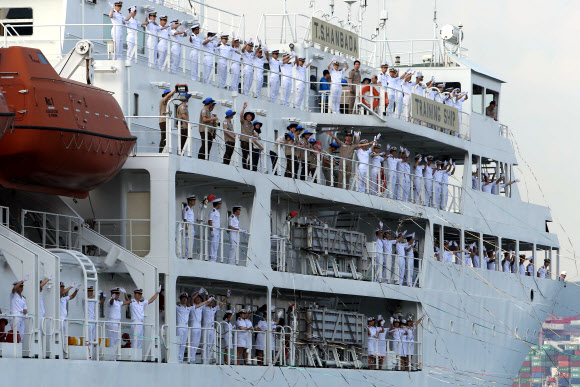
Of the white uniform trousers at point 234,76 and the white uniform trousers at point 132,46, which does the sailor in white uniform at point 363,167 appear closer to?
the white uniform trousers at point 234,76

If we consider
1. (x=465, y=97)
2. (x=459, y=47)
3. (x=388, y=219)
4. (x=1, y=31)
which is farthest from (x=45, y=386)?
(x=459, y=47)

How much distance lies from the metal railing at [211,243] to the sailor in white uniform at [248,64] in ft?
12.0

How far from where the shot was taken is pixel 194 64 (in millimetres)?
27734

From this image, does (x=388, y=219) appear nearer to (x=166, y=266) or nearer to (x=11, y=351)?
(x=166, y=266)

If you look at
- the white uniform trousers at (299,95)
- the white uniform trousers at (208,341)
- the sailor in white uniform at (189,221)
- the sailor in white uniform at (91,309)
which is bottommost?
the white uniform trousers at (208,341)

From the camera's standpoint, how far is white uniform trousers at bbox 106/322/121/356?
73.7 ft

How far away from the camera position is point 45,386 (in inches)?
791

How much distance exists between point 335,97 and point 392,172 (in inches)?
88.5

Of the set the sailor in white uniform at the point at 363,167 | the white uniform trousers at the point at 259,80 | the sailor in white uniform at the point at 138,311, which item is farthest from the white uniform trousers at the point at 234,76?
the sailor in white uniform at the point at 138,311

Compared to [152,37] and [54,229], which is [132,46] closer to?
[152,37]

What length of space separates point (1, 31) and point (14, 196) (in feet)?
18.3

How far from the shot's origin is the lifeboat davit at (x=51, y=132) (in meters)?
21.6

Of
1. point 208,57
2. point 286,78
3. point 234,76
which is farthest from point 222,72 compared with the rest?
point 286,78

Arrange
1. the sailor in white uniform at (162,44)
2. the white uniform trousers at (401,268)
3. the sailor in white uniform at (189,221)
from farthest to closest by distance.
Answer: the white uniform trousers at (401,268) → the sailor in white uniform at (162,44) → the sailor in white uniform at (189,221)
